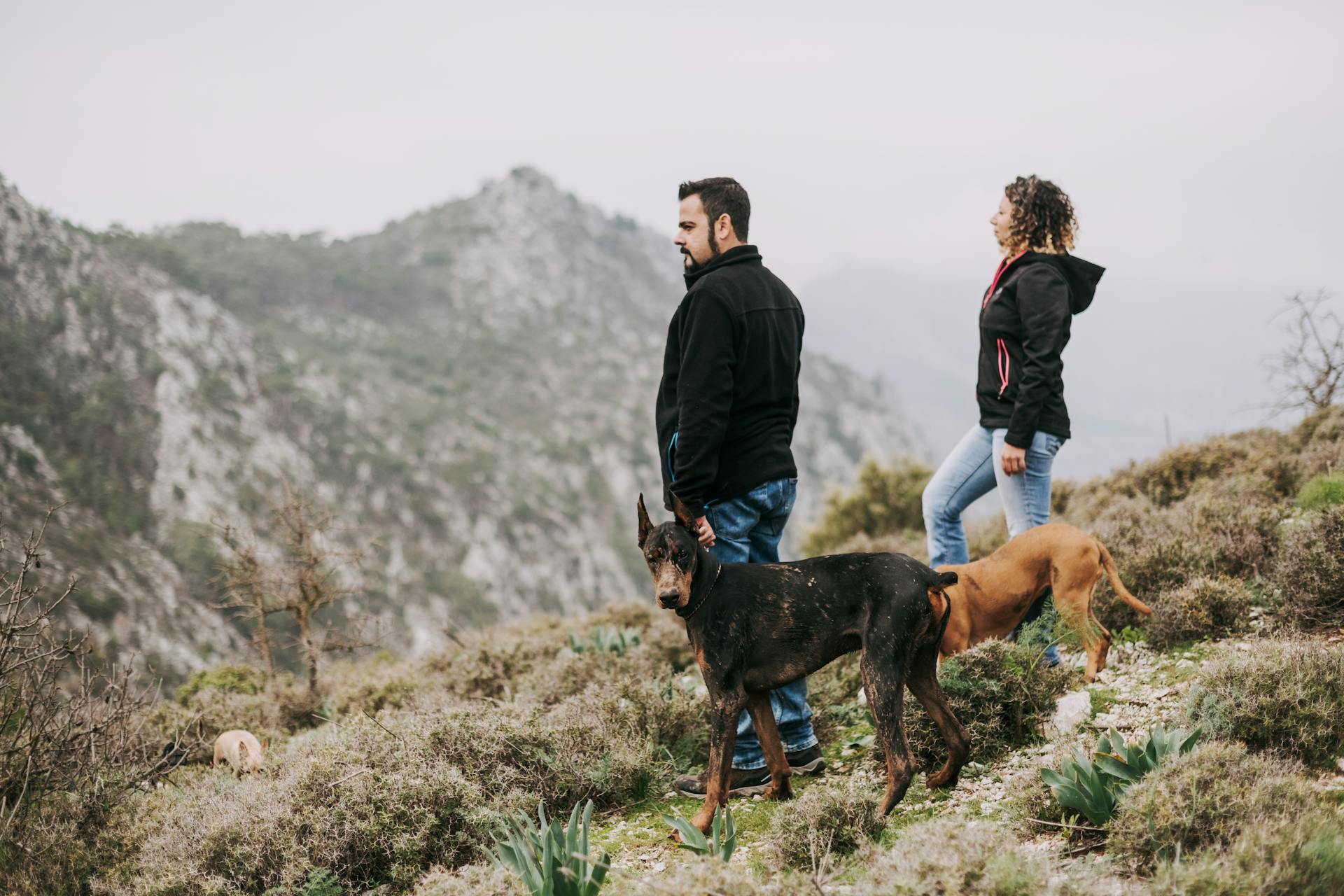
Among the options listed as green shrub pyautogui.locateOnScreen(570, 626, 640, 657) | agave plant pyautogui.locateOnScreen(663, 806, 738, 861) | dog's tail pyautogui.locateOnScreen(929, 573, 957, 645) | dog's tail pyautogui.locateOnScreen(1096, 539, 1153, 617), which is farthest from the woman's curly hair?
green shrub pyautogui.locateOnScreen(570, 626, 640, 657)

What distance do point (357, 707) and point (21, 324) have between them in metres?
47.9

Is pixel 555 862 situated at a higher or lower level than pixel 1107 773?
higher

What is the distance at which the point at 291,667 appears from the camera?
99.2 ft

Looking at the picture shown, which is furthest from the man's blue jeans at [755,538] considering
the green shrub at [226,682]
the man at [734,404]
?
the green shrub at [226,682]

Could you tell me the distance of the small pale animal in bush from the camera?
18.7ft

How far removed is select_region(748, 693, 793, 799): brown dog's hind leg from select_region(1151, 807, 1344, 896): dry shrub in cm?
173

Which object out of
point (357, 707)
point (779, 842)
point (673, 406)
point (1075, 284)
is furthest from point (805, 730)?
point (357, 707)

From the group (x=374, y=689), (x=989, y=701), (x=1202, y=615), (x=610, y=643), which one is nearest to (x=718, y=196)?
(x=989, y=701)

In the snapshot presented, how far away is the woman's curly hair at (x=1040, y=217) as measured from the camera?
17.6ft

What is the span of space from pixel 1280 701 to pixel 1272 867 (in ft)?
4.42

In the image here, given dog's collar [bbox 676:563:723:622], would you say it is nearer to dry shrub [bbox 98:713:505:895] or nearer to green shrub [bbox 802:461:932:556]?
dry shrub [bbox 98:713:505:895]

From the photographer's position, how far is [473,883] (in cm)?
344

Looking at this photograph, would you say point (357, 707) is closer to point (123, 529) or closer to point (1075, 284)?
point (1075, 284)

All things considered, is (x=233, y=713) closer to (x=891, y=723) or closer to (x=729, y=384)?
(x=729, y=384)
